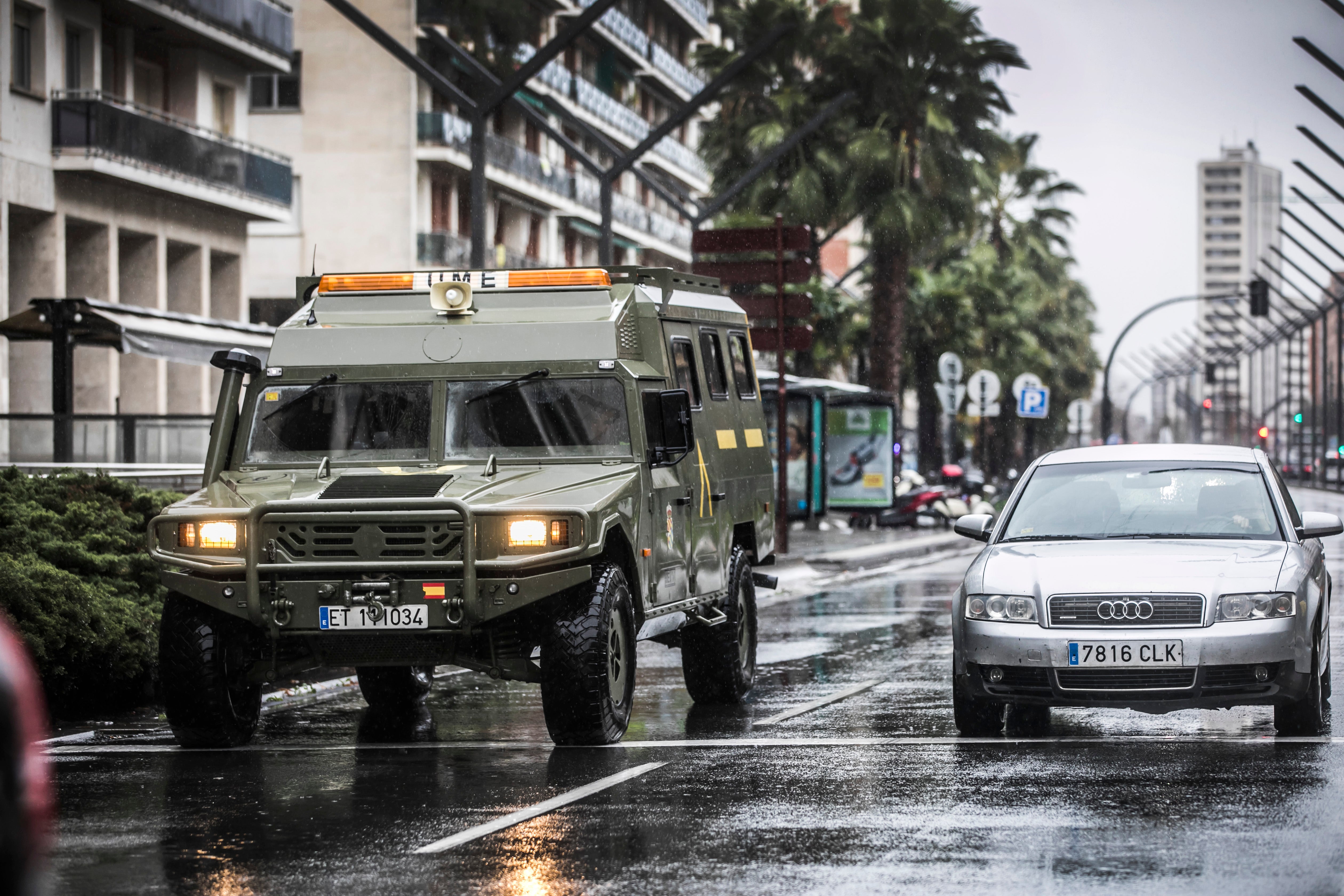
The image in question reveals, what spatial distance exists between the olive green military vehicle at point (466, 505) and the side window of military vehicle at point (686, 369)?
0.08 feet

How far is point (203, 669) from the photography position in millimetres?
10305

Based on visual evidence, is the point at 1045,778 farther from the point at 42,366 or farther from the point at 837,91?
the point at 837,91

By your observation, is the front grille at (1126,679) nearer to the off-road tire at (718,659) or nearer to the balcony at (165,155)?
the off-road tire at (718,659)

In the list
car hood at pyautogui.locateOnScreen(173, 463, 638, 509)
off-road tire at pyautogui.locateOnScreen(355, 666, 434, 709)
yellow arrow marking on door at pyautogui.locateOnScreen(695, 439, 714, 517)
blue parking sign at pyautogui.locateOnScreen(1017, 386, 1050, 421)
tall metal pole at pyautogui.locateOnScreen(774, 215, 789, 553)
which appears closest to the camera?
car hood at pyautogui.locateOnScreen(173, 463, 638, 509)

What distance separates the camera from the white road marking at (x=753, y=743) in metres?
10.3

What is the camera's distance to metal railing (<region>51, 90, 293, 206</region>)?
3344cm

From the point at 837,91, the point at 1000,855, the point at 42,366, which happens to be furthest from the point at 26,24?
the point at 1000,855

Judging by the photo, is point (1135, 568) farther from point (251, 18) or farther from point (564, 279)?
point (251, 18)

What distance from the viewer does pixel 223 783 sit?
30.7 ft

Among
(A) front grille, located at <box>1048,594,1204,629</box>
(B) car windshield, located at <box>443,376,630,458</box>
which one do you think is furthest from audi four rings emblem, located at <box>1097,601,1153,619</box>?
(B) car windshield, located at <box>443,376,630,458</box>

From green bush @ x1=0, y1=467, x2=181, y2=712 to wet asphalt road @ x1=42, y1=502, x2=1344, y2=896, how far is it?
1013mm

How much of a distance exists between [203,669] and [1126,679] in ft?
14.8

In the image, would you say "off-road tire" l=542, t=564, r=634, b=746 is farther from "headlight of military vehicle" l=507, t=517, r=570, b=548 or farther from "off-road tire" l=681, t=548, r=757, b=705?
"off-road tire" l=681, t=548, r=757, b=705

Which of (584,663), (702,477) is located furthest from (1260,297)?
(584,663)
